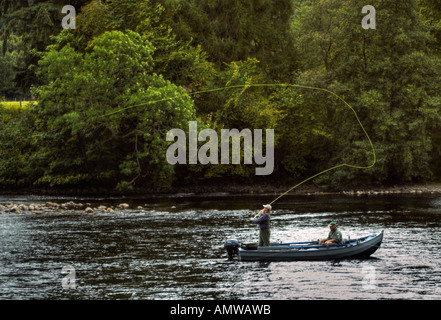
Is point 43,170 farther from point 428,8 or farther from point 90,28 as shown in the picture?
point 428,8

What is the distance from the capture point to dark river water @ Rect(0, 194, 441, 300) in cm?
2008

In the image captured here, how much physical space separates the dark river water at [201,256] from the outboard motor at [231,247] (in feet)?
1.46

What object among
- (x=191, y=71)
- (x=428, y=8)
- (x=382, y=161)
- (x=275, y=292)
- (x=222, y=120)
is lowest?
(x=275, y=292)

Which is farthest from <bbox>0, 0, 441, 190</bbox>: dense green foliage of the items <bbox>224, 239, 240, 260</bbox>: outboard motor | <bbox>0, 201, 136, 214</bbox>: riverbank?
<bbox>224, 239, 240, 260</bbox>: outboard motor

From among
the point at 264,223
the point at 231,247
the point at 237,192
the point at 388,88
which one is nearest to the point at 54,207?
the point at 237,192

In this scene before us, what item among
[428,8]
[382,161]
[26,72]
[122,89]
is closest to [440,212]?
[382,161]

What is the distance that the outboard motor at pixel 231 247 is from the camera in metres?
24.5

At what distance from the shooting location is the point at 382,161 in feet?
166

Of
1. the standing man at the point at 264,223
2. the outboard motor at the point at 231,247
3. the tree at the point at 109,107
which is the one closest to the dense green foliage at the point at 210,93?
the tree at the point at 109,107

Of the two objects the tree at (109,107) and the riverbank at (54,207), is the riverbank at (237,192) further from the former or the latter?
the tree at (109,107)

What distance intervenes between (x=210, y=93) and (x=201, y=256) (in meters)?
30.8

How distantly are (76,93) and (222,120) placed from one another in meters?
12.9

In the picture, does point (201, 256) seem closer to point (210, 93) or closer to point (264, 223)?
point (264, 223)

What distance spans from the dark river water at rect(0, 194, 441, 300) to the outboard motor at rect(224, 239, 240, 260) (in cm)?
44
